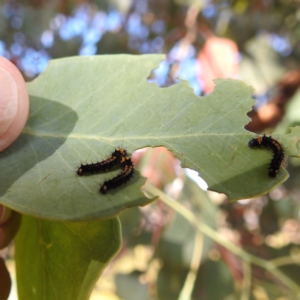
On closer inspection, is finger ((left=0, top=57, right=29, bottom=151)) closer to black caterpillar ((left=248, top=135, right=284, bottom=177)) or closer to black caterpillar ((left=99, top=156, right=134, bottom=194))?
black caterpillar ((left=99, top=156, right=134, bottom=194))

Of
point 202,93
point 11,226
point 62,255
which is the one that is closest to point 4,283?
point 11,226

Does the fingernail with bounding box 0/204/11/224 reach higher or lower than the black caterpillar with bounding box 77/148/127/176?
lower

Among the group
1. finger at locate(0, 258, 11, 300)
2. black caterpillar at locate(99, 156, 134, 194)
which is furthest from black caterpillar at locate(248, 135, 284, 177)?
finger at locate(0, 258, 11, 300)

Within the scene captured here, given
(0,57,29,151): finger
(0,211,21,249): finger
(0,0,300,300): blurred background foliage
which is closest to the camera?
(0,57,29,151): finger

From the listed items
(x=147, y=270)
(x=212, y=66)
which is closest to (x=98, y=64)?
(x=212, y=66)

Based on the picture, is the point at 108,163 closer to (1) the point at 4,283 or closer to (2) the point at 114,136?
(2) the point at 114,136

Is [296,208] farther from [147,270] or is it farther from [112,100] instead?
[112,100]

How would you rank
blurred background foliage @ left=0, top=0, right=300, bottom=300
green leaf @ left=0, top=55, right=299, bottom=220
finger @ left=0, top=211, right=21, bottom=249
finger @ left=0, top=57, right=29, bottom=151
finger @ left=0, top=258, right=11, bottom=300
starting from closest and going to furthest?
green leaf @ left=0, top=55, right=299, bottom=220, finger @ left=0, top=57, right=29, bottom=151, finger @ left=0, top=211, right=21, bottom=249, finger @ left=0, top=258, right=11, bottom=300, blurred background foliage @ left=0, top=0, right=300, bottom=300
